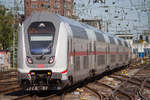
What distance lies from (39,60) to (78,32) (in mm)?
3754

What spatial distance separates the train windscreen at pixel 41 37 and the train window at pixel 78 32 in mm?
2022

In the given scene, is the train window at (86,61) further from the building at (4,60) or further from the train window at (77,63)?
the building at (4,60)

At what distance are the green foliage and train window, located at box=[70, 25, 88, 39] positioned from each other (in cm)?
3432

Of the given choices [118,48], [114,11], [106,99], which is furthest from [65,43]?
[114,11]

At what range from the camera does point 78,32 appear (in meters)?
17.0

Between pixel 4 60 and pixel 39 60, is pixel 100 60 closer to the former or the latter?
pixel 39 60

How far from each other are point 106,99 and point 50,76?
2.41 m

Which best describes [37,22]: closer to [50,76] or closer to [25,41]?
[25,41]

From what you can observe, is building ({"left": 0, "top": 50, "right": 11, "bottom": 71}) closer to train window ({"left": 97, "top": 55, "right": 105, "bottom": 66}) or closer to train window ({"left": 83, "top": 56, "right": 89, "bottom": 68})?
train window ({"left": 97, "top": 55, "right": 105, "bottom": 66})

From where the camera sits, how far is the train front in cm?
1375

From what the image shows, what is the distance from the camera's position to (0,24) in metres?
53.6

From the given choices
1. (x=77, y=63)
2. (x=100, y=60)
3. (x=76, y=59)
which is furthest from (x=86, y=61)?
(x=100, y=60)

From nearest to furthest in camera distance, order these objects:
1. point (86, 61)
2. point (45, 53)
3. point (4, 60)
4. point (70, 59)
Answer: point (45, 53), point (70, 59), point (86, 61), point (4, 60)

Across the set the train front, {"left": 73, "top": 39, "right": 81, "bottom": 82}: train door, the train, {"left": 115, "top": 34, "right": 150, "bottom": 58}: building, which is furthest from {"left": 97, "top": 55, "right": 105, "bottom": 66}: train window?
{"left": 115, "top": 34, "right": 150, "bottom": 58}: building
